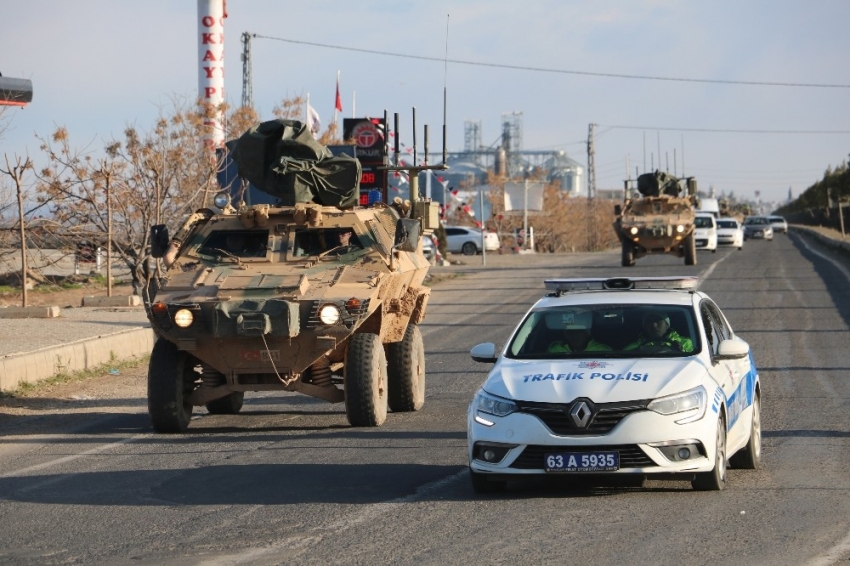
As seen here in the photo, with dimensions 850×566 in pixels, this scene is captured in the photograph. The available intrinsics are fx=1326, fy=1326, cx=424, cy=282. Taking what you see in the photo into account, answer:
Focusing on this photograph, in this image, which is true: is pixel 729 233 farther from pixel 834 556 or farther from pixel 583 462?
pixel 834 556

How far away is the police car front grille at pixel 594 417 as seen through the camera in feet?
26.2

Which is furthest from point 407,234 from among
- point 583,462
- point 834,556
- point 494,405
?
point 834,556

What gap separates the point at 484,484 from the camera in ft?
27.6

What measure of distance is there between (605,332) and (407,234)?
3593 millimetres

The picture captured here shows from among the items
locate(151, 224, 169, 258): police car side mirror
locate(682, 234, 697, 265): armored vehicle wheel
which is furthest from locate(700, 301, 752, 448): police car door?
locate(682, 234, 697, 265): armored vehicle wheel

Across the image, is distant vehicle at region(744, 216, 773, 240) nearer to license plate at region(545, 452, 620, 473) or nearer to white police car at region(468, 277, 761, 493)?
white police car at region(468, 277, 761, 493)

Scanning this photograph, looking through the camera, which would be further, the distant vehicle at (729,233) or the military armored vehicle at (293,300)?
the distant vehicle at (729,233)

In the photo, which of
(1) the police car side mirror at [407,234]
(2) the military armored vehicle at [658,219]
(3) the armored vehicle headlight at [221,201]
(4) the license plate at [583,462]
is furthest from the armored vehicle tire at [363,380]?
(2) the military armored vehicle at [658,219]

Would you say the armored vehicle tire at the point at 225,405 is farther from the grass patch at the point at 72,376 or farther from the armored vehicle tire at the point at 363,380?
the grass patch at the point at 72,376

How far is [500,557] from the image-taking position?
6.70 meters

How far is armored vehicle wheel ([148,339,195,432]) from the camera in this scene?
11.7 meters

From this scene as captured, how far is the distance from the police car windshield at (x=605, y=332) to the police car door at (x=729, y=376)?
0.73 ft

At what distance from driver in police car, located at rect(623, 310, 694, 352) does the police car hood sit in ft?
1.09

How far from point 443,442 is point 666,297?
8.19ft
